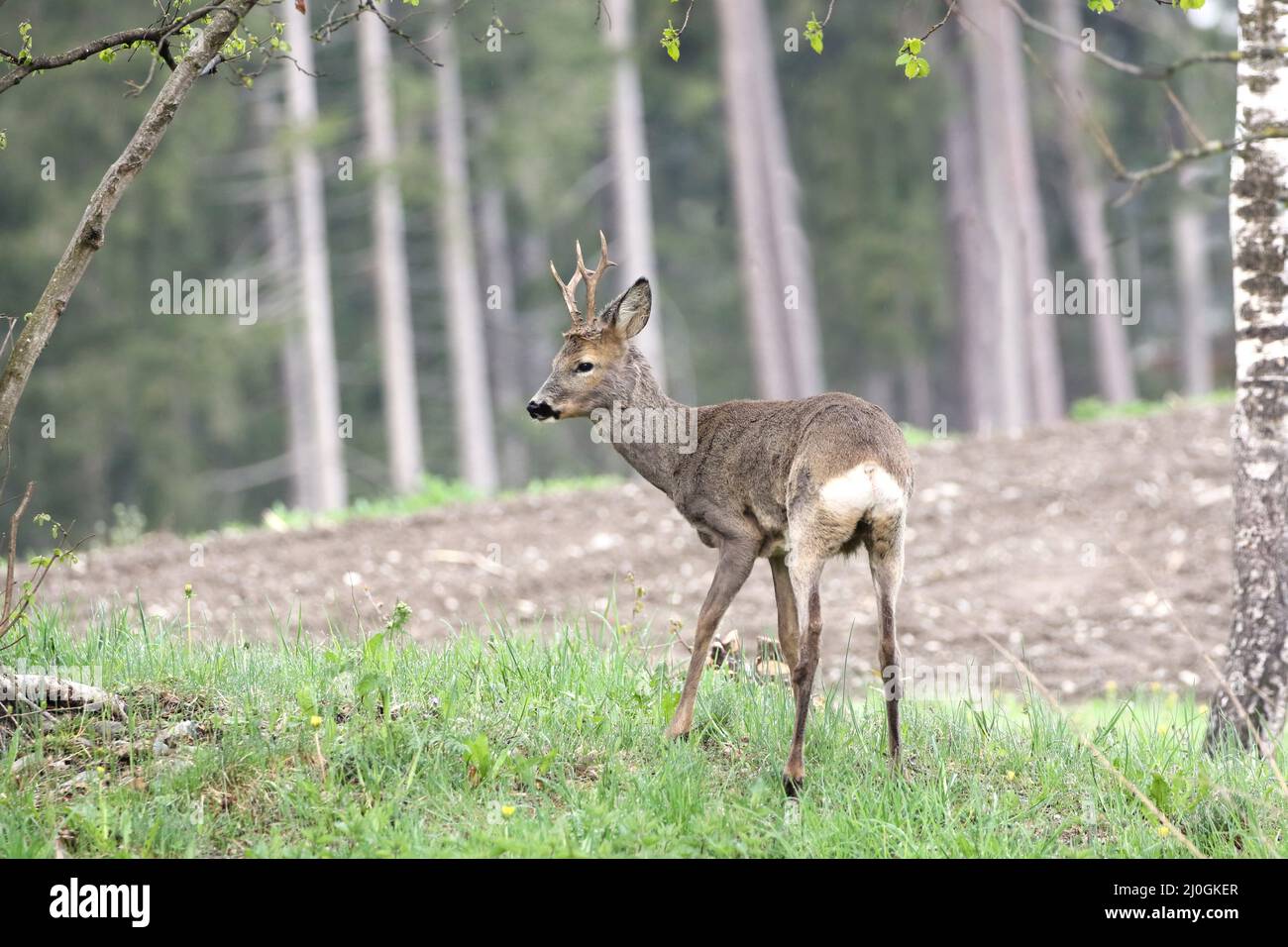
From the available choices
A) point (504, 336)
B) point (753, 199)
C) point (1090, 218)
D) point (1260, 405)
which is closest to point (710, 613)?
point (1260, 405)

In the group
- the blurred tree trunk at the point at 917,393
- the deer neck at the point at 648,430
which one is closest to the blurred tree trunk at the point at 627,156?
the blurred tree trunk at the point at 917,393

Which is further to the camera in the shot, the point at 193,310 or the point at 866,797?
the point at 193,310

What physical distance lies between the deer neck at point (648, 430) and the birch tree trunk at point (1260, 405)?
2552 millimetres

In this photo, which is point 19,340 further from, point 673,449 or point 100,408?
point 100,408

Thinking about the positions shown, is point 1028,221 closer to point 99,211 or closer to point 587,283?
point 587,283

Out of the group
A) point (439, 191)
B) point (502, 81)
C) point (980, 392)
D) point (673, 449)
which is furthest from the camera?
point (502, 81)

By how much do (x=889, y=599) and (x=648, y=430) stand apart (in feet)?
4.68

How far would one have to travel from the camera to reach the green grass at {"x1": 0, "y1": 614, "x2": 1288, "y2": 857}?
462cm

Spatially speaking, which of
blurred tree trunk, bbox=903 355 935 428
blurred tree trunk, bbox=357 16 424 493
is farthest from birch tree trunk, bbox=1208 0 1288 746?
blurred tree trunk, bbox=903 355 935 428

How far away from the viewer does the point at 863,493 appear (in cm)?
520
